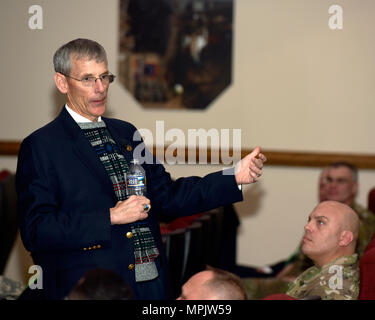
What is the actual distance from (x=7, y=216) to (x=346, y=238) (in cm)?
308

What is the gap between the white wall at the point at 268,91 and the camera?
629 cm

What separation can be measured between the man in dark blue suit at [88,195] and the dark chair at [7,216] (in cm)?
278

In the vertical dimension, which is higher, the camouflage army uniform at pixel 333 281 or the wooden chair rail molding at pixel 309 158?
the wooden chair rail molding at pixel 309 158

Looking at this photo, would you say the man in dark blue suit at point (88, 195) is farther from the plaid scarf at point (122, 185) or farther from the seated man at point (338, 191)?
the seated man at point (338, 191)

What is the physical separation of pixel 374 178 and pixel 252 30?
1.88m

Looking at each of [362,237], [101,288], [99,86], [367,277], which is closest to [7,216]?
[362,237]

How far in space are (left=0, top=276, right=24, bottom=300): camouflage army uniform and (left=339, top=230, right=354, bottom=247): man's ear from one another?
1627 mm

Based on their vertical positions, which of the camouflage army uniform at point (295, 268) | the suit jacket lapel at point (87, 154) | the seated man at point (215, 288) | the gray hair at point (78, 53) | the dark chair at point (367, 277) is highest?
the gray hair at point (78, 53)

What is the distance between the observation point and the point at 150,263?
254 centimetres

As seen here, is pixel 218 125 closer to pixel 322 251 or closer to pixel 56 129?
pixel 322 251

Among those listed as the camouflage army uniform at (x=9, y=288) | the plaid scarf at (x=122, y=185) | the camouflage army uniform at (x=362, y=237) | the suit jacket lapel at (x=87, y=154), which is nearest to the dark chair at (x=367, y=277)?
the plaid scarf at (x=122, y=185)

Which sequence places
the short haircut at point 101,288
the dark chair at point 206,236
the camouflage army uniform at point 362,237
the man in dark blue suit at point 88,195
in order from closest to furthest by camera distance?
the short haircut at point 101,288 → the man in dark blue suit at point 88,195 → the dark chair at point 206,236 → the camouflage army uniform at point 362,237

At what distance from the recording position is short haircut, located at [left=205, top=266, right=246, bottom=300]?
2180mm
